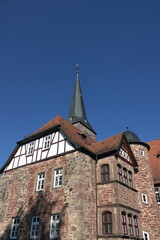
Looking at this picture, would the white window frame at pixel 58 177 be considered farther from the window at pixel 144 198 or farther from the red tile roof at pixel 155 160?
the red tile roof at pixel 155 160

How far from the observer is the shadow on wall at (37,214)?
13.4 m

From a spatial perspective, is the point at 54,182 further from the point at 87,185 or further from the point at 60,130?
the point at 60,130

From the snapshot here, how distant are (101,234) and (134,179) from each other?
5.27 metres

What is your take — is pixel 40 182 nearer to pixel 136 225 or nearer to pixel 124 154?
pixel 124 154

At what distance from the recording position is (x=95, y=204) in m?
14.0

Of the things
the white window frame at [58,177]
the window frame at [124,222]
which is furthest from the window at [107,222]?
the white window frame at [58,177]

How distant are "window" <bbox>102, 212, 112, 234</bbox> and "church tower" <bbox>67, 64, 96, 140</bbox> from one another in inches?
A: 870

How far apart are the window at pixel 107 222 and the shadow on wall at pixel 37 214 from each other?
251 centimetres

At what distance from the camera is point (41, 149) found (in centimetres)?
1727

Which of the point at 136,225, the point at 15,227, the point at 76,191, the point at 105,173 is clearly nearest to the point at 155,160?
the point at 136,225

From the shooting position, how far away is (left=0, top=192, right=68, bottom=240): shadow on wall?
13.4 m

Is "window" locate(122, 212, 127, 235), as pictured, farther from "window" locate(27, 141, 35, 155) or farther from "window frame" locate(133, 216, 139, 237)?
"window" locate(27, 141, 35, 155)

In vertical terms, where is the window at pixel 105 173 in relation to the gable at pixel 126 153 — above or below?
below

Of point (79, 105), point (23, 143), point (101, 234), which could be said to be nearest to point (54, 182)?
point (101, 234)
